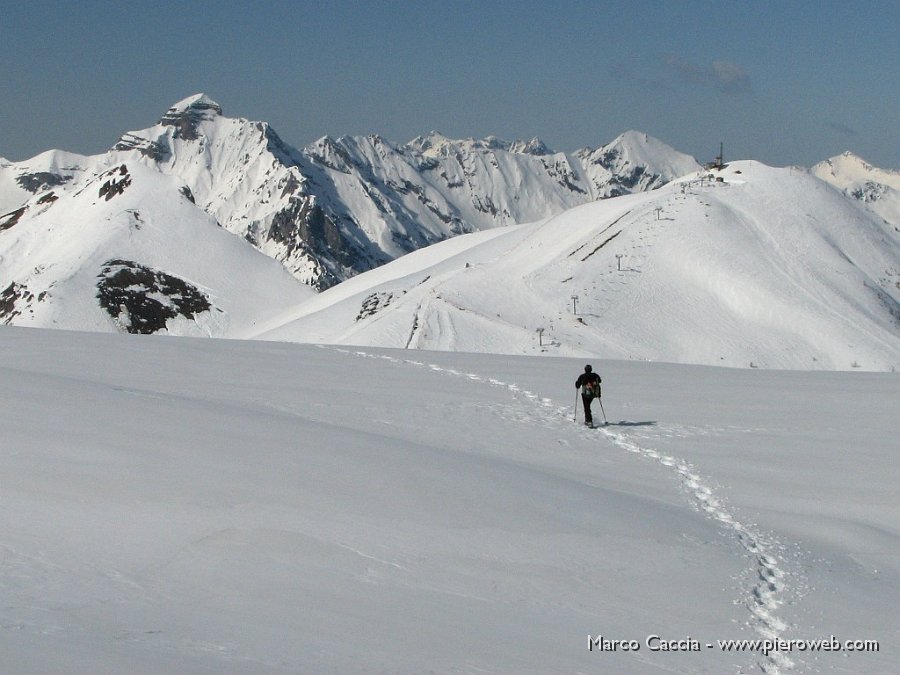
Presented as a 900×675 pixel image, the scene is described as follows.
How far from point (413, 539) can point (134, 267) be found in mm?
158953

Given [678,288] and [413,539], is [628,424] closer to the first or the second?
[413,539]

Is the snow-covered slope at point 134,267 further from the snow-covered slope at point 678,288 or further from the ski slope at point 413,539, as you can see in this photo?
the ski slope at point 413,539

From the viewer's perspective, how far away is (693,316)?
76.3 meters

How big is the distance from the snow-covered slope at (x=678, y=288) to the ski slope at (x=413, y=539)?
48.0 metres

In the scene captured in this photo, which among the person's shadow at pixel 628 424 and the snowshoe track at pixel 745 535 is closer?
the snowshoe track at pixel 745 535

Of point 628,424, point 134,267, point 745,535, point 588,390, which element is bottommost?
point 745,535

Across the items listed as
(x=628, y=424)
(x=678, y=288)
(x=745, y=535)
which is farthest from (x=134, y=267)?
(x=745, y=535)

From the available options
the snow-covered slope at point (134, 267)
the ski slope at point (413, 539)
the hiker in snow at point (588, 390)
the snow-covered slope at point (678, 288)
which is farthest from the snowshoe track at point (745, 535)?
the snow-covered slope at point (134, 267)

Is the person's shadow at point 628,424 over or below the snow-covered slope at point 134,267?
below

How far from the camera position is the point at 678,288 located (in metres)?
80.6

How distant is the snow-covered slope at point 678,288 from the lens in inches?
2776

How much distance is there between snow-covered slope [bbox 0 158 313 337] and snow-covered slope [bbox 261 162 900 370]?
180ft

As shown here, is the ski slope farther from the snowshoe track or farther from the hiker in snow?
the hiker in snow

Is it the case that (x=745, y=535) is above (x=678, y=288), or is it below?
below
